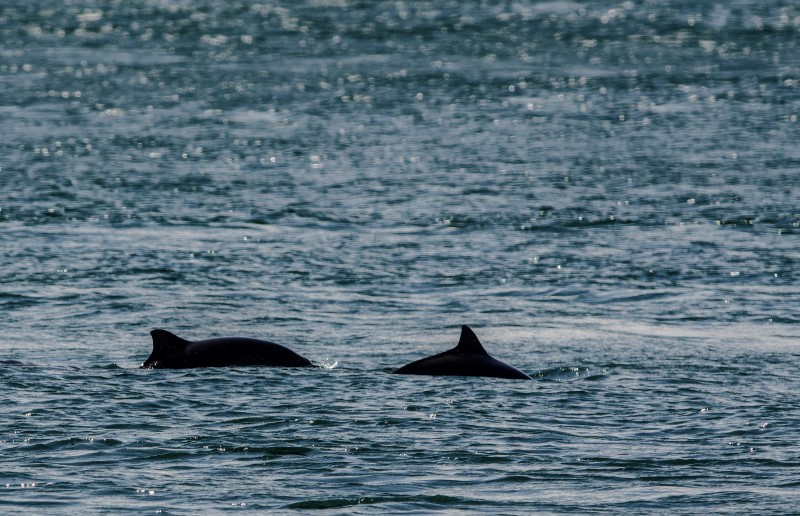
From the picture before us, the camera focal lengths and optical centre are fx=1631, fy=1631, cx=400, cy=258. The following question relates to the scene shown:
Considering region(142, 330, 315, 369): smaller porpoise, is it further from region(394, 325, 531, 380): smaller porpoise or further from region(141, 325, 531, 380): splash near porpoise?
region(394, 325, 531, 380): smaller porpoise

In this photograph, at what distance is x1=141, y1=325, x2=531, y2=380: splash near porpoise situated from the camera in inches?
574

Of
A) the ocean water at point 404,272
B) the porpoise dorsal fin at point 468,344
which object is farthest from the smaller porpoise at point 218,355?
the porpoise dorsal fin at point 468,344

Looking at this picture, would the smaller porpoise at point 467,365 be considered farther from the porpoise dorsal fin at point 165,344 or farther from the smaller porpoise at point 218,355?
the porpoise dorsal fin at point 165,344

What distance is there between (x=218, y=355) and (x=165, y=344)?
491 mm

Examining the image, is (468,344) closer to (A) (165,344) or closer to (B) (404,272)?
(A) (165,344)

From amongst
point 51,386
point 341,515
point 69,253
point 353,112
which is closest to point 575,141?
point 353,112

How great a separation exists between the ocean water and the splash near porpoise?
0.23 meters

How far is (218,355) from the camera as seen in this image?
1485 centimetres

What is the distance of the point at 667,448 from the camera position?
482 inches

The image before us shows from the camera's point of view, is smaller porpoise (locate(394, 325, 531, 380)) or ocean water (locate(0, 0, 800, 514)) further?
smaller porpoise (locate(394, 325, 531, 380))

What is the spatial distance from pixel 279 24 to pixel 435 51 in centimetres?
896

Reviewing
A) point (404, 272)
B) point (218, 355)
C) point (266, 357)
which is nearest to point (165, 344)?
point (218, 355)

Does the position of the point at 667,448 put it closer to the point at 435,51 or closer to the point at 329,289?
the point at 329,289

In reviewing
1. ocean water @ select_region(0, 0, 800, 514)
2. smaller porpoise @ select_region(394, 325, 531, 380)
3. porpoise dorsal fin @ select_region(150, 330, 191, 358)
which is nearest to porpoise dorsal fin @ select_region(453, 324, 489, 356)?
smaller porpoise @ select_region(394, 325, 531, 380)
